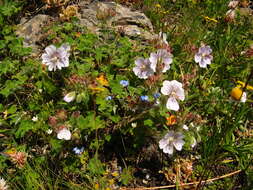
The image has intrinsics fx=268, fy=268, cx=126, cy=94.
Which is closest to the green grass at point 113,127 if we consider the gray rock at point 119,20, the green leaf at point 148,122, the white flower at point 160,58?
the green leaf at point 148,122

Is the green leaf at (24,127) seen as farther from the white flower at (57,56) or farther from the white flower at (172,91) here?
the white flower at (172,91)

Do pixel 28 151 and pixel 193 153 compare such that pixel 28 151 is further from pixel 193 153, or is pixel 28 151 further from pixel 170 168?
pixel 193 153

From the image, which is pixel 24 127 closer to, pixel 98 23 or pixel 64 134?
pixel 64 134

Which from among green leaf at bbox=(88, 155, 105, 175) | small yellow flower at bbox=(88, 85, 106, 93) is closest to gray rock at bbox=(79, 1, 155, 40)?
small yellow flower at bbox=(88, 85, 106, 93)

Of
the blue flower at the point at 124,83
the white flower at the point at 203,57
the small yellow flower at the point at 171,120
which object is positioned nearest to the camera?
the small yellow flower at the point at 171,120

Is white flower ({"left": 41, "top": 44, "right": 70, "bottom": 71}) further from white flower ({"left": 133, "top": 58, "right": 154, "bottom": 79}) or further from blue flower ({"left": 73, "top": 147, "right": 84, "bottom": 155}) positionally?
blue flower ({"left": 73, "top": 147, "right": 84, "bottom": 155})

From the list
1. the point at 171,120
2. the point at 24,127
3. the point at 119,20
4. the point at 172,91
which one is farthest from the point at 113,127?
the point at 119,20
